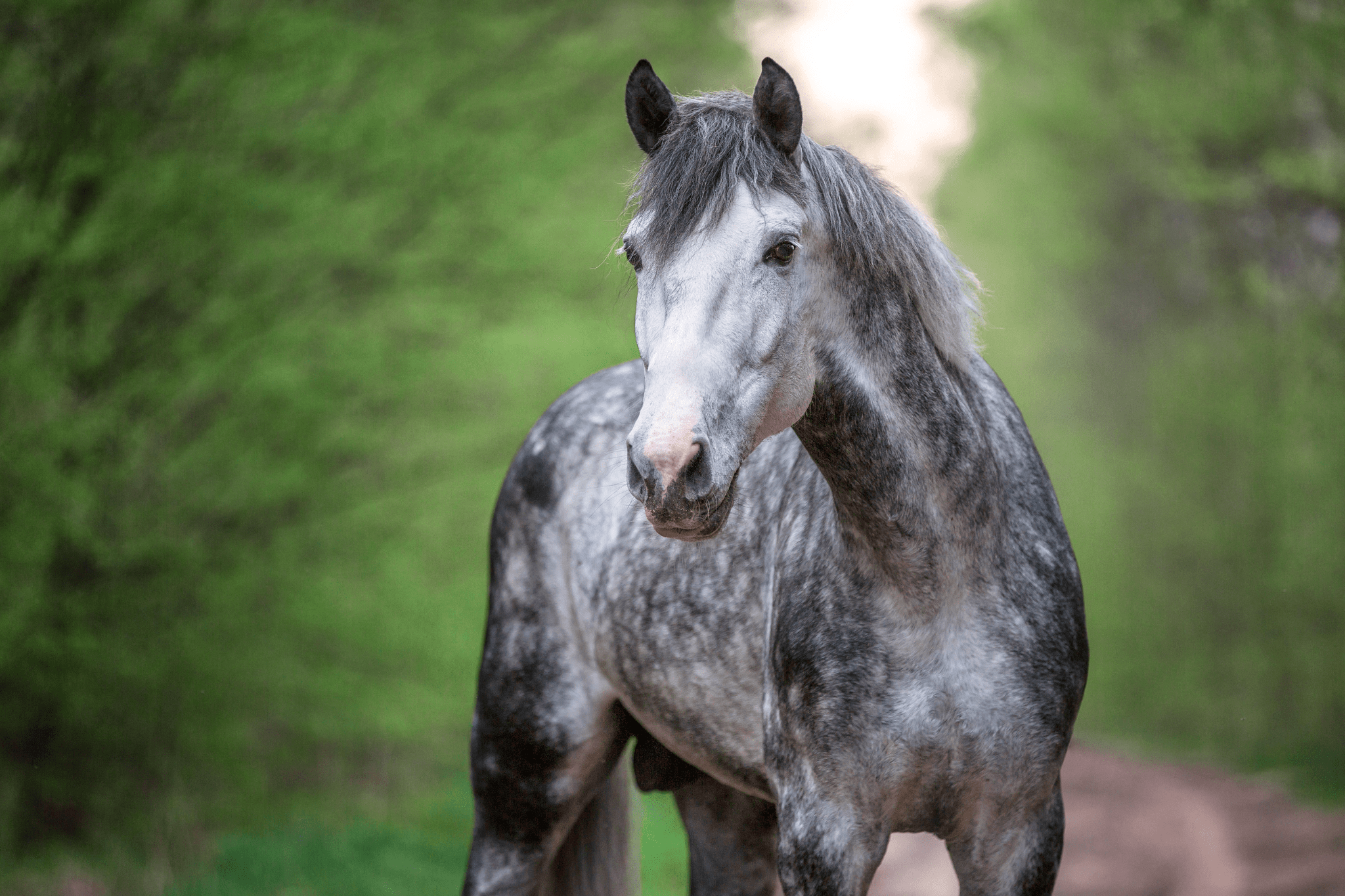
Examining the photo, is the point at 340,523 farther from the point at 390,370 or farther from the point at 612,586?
the point at 612,586

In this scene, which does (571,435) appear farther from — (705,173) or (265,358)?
(265,358)

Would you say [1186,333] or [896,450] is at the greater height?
[1186,333]

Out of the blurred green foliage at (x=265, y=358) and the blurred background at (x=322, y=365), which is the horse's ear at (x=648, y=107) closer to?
the blurred background at (x=322, y=365)

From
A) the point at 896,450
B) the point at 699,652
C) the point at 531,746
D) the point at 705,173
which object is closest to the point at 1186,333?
the point at 531,746

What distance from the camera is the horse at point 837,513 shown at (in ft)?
6.16

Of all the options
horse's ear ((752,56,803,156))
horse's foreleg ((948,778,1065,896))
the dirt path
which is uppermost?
the dirt path

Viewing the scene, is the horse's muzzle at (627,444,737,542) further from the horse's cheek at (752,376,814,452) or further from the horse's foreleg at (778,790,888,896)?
the horse's foreleg at (778,790,888,896)

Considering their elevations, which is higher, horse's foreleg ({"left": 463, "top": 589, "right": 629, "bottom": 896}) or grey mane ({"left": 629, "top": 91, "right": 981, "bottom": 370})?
grey mane ({"left": 629, "top": 91, "right": 981, "bottom": 370})

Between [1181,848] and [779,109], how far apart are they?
738 cm

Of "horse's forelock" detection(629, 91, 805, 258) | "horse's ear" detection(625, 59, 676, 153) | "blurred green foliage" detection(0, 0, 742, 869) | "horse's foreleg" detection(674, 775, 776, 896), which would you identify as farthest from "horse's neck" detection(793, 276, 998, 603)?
"blurred green foliage" detection(0, 0, 742, 869)

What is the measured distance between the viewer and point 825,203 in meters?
2.04

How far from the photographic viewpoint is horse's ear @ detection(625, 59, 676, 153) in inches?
82.4

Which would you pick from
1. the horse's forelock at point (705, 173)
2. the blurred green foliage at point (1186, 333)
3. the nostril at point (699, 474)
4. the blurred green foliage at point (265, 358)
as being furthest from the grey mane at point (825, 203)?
the blurred green foliage at point (1186, 333)

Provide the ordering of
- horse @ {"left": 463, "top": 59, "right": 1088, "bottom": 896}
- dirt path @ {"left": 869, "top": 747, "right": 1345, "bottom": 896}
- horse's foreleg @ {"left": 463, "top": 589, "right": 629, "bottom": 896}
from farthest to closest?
dirt path @ {"left": 869, "top": 747, "right": 1345, "bottom": 896} < horse's foreleg @ {"left": 463, "top": 589, "right": 629, "bottom": 896} < horse @ {"left": 463, "top": 59, "right": 1088, "bottom": 896}
